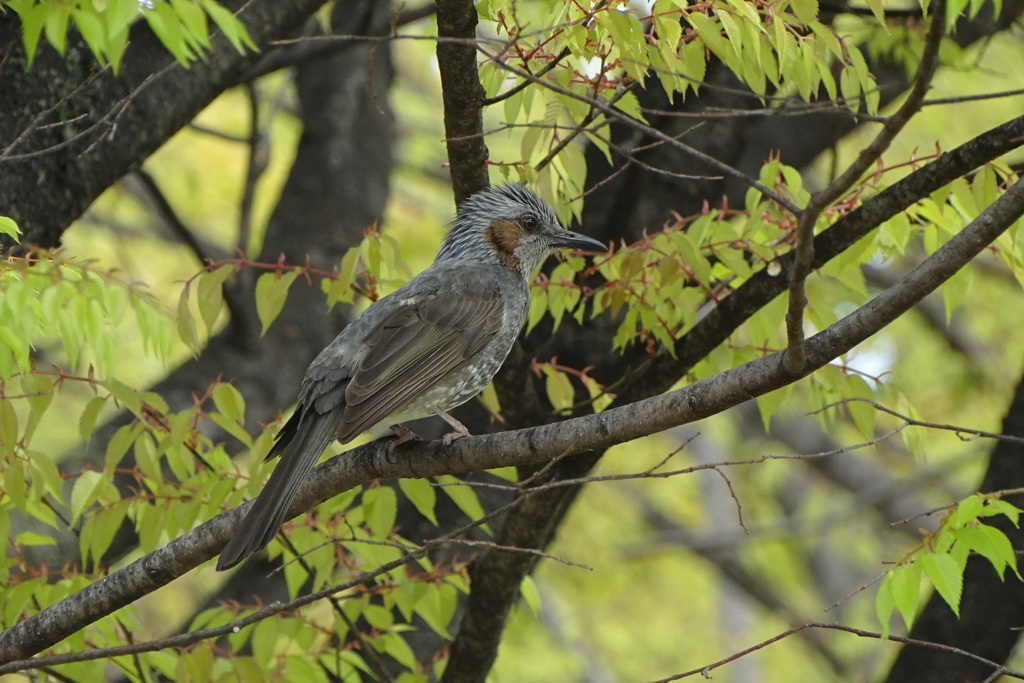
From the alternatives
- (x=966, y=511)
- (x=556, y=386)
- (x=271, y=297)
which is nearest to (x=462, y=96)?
(x=271, y=297)

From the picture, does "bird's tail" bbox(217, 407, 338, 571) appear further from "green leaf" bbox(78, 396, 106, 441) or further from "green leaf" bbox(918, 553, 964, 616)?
"green leaf" bbox(918, 553, 964, 616)

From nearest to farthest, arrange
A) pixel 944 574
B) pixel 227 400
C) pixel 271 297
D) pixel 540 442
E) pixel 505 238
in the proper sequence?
pixel 944 574
pixel 540 442
pixel 227 400
pixel 271 297
pixel 505 238

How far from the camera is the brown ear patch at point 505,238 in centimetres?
466

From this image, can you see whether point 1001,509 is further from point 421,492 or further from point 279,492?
point 279,492

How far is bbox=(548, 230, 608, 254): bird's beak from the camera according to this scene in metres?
4.27

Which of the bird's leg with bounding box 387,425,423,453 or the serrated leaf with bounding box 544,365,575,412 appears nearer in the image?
the bird's leg with bounding box 387,425,423,453

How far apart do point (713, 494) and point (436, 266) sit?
26.7ft

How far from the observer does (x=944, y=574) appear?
2.76m

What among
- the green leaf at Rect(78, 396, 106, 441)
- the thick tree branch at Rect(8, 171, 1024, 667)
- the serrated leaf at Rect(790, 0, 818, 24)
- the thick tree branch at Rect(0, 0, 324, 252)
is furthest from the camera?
the thick tree branch at Rect(0, 0, 324, 252)

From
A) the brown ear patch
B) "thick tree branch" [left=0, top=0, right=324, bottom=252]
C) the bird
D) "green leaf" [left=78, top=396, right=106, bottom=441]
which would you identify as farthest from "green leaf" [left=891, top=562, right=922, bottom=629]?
"thick tree branch" [left=0, top=0, right=324, bottom=252]

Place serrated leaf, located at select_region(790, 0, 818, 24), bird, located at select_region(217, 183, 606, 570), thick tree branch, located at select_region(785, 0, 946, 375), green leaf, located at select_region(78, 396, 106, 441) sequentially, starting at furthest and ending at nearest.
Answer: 1. bird, located at select_region(217, 183, 606, 570)
2. green leaf, located at select_region(78, 396, 106, 441)
3. serrated leaf, located at select_region(790, 0, 818, 24)
4. thick tree branch, located at select_region(785, 0, 946, 375)

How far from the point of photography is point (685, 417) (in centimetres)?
276

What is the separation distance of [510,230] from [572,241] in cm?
36

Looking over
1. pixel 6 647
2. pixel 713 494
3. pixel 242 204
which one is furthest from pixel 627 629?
pixel 6 647
